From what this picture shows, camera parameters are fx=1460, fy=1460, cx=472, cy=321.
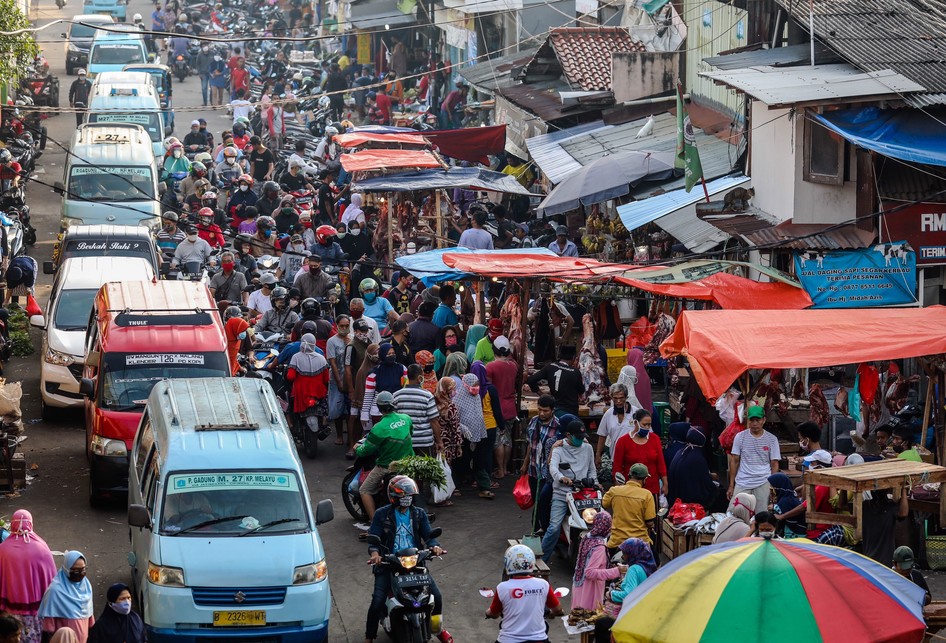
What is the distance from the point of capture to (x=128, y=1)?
61.1 meters

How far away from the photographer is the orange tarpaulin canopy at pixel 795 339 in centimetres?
1343

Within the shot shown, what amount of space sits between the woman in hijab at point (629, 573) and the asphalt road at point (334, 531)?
145cm

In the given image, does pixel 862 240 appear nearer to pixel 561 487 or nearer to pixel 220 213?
pixel 561 487

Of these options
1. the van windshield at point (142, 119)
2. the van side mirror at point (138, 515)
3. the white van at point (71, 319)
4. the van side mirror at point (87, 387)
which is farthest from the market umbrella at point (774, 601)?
the van windshield at point (142, 119)

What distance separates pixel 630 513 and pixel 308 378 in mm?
5720

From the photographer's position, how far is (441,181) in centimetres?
2347

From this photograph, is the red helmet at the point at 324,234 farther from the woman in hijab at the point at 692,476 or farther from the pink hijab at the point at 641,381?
the woman in hijab at the point at 692,476

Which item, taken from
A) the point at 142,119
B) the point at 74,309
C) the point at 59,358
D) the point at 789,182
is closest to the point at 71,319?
the point at 74,309

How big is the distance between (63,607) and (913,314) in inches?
334

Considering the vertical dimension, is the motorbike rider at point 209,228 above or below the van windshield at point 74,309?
below

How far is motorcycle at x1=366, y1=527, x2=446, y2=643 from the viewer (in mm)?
11523

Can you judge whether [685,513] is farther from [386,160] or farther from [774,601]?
[386,160]

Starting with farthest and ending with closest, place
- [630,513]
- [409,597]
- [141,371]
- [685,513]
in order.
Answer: [141,371] < [685,513] < [630,513] < [409,597]

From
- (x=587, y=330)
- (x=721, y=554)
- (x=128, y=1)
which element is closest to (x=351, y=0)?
(x=128, y=1)
